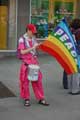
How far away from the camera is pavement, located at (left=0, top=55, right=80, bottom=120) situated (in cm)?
945

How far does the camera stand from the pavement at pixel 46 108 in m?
9.45

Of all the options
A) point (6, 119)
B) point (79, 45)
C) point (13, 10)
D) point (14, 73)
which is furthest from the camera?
point (13, 10)

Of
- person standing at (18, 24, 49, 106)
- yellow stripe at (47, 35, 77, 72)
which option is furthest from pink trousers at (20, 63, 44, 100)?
yellow stripe at (47, 35, 77, 72)

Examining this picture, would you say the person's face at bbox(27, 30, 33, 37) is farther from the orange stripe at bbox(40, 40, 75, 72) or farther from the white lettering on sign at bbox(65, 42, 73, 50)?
the white lettering on sign at bbox(65, 42, 73, 50)

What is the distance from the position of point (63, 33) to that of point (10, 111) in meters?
2.05

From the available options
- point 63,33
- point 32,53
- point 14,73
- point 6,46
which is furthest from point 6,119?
point 6,46

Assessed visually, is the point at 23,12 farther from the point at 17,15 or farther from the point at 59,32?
the point at 59,32

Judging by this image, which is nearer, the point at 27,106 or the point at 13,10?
the point at 27,106

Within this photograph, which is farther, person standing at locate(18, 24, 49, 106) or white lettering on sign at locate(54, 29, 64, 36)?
white lettering on sign at locate(54, 29, 64, 36)

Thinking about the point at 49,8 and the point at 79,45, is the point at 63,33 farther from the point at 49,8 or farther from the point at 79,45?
the point at 49,8

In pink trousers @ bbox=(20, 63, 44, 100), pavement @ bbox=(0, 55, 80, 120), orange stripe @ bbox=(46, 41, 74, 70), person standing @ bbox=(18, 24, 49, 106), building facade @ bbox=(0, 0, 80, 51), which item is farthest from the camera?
building facade @ bbox=(0, 0, 80, 51)

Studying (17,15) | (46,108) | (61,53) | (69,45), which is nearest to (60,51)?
(61,53)

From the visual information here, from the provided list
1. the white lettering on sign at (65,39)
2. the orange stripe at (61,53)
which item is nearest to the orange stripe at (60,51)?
the orange stripe at (61,53)

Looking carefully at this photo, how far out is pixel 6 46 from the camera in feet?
59.2
